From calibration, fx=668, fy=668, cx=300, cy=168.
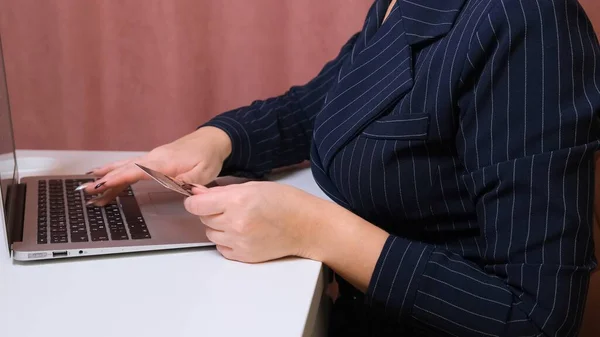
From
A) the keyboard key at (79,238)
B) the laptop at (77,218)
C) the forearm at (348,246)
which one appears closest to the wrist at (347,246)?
the forearm at (348,246)

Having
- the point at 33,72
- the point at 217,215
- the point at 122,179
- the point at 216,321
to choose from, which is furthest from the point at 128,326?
the point at 33,72

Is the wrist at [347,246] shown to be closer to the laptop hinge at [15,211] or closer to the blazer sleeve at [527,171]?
the blazer sleeve at [527,171]

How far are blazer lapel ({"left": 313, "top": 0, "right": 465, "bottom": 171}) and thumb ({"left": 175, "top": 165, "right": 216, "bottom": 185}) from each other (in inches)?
6.8

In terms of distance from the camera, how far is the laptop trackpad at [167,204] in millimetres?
905

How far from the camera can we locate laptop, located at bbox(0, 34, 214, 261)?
771 millimetres

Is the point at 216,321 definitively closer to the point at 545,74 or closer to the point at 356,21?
the point at 545,74

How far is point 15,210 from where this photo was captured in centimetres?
89

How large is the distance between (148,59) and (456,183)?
0.83 m

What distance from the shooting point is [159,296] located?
2.25 ft

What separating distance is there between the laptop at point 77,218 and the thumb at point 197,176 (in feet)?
0.10

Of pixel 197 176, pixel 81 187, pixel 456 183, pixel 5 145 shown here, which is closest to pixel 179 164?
pixel 197 176

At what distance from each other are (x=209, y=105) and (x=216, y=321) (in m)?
0.84

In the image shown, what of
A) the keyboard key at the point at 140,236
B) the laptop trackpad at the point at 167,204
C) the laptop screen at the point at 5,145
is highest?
the laptop screen at the point at 5,145

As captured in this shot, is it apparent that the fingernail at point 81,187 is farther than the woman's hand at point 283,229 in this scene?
Yes
